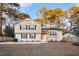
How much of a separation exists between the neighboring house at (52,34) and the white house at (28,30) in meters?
0.05

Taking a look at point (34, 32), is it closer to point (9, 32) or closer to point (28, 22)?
point (28, 22)

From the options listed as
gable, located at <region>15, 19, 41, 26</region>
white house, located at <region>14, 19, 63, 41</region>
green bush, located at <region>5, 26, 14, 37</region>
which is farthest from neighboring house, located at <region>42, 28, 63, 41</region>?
green bush, located at <region>5, 26, 14, 37</region>

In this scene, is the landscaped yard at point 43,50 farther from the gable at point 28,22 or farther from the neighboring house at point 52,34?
the gable at point 28,22

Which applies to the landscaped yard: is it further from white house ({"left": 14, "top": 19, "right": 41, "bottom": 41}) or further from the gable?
the gable

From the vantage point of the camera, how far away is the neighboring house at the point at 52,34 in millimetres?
3971

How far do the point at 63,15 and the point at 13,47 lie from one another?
21.3 inches

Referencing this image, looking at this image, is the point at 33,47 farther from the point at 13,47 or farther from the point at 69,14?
the point at 69,14

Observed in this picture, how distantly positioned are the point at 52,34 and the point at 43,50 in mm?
167

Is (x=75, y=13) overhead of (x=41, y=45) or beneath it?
overhead

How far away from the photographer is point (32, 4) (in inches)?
156

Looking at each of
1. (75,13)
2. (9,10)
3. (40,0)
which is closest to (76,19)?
(75,13)

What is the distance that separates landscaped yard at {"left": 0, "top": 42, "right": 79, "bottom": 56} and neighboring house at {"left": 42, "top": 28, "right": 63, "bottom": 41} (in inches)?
Answer: 1.8

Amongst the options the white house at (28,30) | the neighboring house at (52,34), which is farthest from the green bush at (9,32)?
the neighboring house at (52,34)

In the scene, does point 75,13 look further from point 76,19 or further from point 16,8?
point 16,8
